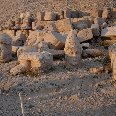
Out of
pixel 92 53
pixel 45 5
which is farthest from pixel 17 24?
pixel 92 53

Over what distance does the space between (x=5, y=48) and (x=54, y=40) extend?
2107 mm

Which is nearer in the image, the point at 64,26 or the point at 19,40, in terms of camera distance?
the point at 19,40

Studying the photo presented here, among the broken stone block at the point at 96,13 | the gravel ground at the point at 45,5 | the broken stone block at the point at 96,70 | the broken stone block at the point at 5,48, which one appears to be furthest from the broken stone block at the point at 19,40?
the gravel ground at the point at 45,5

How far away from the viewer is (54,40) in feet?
57.9

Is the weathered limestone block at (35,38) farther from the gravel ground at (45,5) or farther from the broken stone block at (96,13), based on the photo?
the gravel ground at (45,5)

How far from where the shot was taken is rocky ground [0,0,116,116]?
12.2 metres

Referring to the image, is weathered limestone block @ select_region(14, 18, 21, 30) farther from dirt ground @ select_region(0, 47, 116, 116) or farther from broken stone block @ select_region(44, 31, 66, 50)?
dirt ground @ select_region(0, 47, 116, 116)

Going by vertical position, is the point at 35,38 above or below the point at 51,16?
below

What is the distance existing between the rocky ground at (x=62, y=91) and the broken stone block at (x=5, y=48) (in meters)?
0.31

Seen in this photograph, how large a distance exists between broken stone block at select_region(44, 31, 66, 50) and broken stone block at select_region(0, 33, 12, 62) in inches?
67.6

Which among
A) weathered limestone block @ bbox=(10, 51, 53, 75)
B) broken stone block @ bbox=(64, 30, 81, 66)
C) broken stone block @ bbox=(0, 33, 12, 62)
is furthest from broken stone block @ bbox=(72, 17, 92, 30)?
weathered limestone block @ bbox=(10, 51, 53, 75)

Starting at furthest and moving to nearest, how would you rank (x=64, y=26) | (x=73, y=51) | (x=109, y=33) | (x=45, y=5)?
(x=45, y=5)
(x=64, y=26)
(x=109, y=33)
(x=73, y=51)

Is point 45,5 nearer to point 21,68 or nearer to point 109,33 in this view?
point 109,33

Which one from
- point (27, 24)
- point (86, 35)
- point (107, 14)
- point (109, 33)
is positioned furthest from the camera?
point (107, 14)
